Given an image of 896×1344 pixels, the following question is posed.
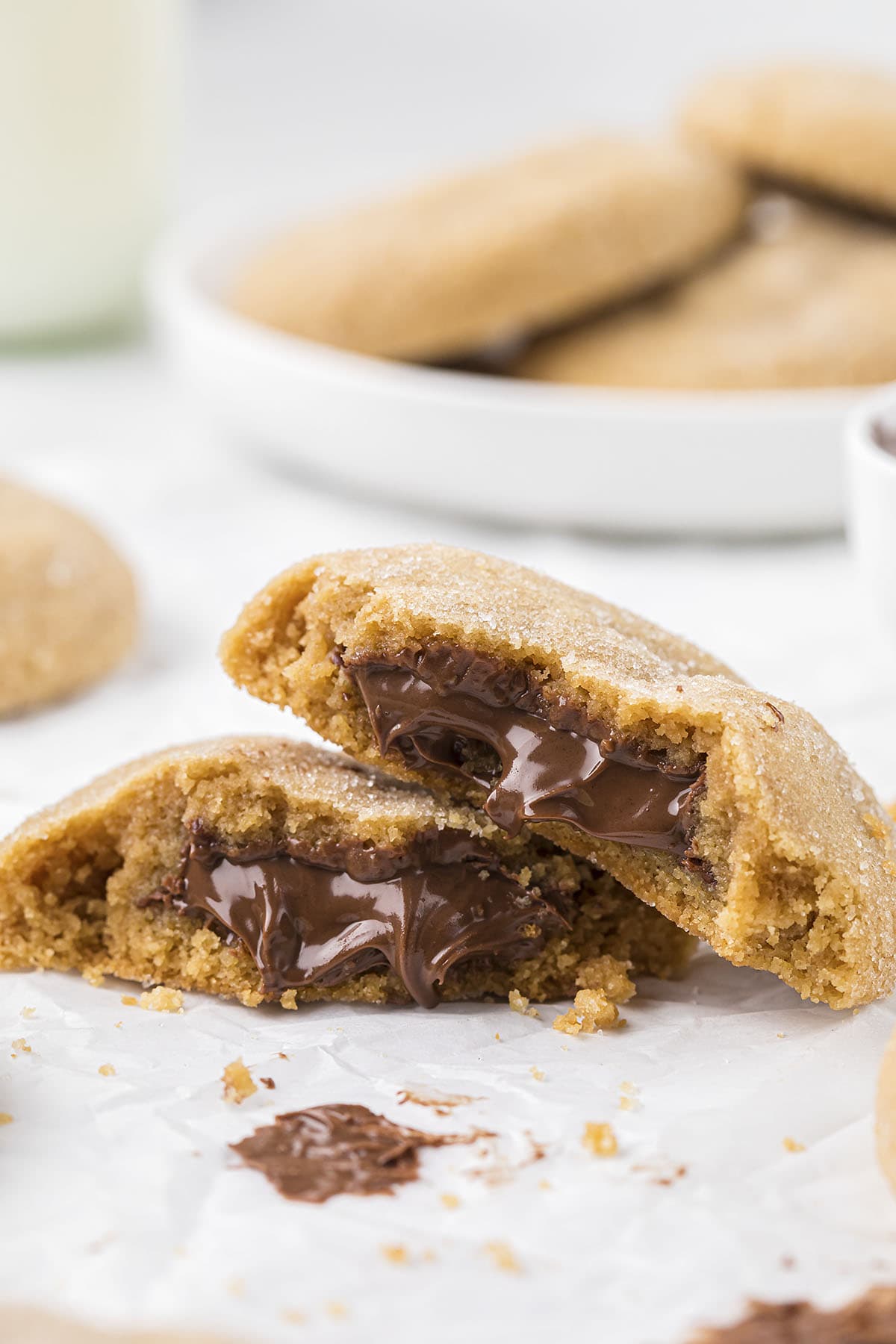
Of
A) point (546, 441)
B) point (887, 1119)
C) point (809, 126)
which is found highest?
point (809, 126)

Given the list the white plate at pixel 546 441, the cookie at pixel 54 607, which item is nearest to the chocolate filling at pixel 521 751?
the cookie at pixel 54 607

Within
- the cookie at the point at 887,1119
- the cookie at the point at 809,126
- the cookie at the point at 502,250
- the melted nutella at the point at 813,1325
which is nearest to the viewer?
the melted nutella at the point at 813,1325

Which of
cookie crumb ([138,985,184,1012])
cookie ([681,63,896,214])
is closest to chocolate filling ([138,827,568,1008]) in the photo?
cookie crumb ([138,985,184,1012])

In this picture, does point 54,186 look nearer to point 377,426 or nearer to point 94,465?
point 94,465

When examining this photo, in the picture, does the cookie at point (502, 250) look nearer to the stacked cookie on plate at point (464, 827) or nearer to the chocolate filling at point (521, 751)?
the stacked cookie on plate at point (464, 827)

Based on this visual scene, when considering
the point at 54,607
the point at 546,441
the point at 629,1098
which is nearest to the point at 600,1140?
the point at 629,1098

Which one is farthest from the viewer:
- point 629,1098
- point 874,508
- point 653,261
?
point 653,261

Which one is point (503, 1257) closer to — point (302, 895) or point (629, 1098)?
point (629, 1098)
